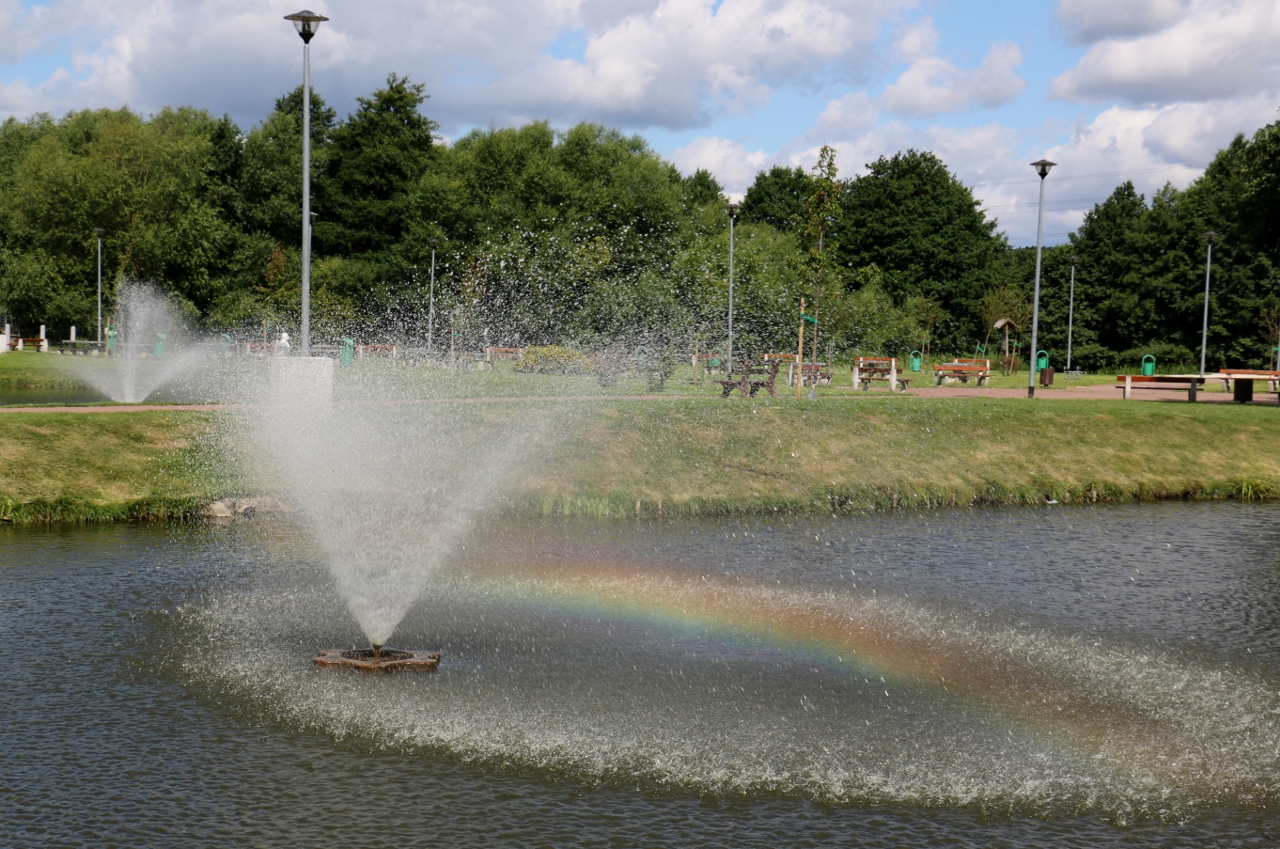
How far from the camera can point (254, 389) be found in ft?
124

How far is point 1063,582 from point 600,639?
7472mm

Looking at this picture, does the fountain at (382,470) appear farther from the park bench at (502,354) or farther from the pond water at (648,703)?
the park bench at (502,354)

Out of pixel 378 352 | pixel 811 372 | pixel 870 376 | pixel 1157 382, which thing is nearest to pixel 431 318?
pixel 378 352

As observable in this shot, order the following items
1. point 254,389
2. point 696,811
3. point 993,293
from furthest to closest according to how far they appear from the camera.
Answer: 1. point 993,293
2. point 254,389
3. point 696,811

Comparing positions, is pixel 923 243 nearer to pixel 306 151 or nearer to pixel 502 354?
pixel 502 354

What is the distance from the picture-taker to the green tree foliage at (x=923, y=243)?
306ft

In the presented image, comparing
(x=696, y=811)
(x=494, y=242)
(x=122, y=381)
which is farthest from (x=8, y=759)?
(x=494, y=242)

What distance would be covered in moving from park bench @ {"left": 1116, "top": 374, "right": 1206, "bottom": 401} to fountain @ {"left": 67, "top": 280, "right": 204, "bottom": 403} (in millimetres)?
34025

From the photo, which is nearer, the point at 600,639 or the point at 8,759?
the point at 8,759

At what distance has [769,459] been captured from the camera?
2498 cm

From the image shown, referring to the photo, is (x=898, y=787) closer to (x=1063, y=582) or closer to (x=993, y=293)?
(x=1063, y=582)

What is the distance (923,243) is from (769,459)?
72.7 metres

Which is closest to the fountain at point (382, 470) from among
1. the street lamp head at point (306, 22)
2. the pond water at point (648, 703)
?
the pond water at point (648, 703)

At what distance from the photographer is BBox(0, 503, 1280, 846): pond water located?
26.0ft
